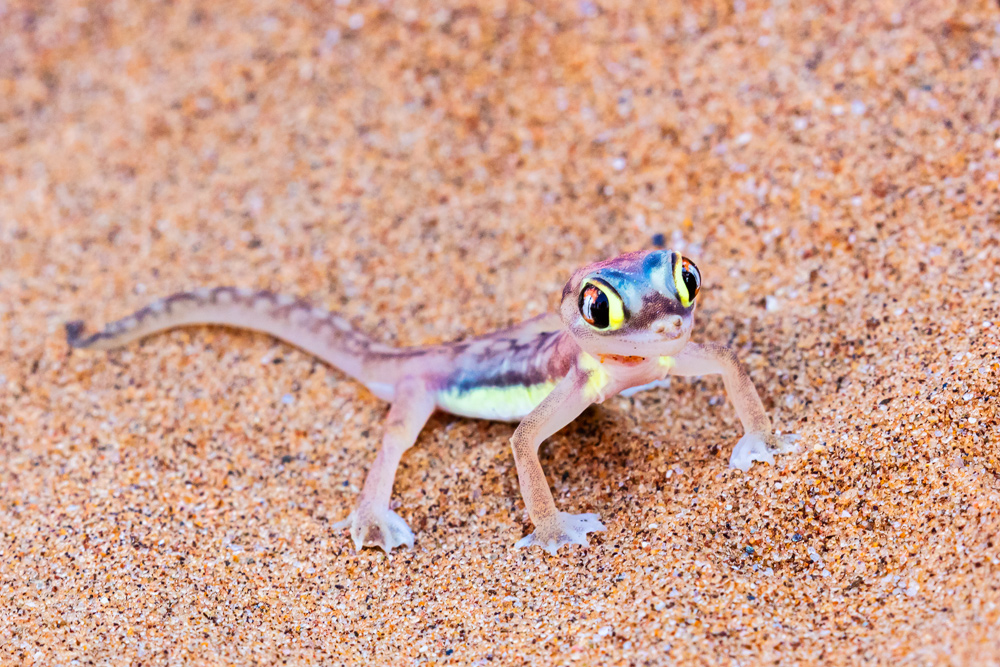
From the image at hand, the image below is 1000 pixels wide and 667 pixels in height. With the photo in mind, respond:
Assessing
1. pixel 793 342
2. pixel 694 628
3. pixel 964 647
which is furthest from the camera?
pixel 793 342

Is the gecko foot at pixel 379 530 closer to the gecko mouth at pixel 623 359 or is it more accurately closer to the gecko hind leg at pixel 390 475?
the gecko hind leg at pixel 390 475

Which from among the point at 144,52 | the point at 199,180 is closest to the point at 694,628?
the point at 199,180

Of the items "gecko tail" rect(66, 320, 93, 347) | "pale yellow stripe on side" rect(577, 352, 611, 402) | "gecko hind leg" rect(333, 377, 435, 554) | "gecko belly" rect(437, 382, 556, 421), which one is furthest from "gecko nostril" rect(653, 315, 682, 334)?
"gecko tail" rect(66, 320, 93, 347)

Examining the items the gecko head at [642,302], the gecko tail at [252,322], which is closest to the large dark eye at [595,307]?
the gecko head at [642,302]

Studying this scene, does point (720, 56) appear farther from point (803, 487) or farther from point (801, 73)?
point (803, 487)

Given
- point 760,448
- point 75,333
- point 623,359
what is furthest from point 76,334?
point 760,448

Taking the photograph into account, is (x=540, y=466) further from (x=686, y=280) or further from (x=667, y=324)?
(x=686, y=280)

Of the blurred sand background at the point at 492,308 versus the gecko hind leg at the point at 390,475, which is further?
the gecko hind leg at the point at 390,475
